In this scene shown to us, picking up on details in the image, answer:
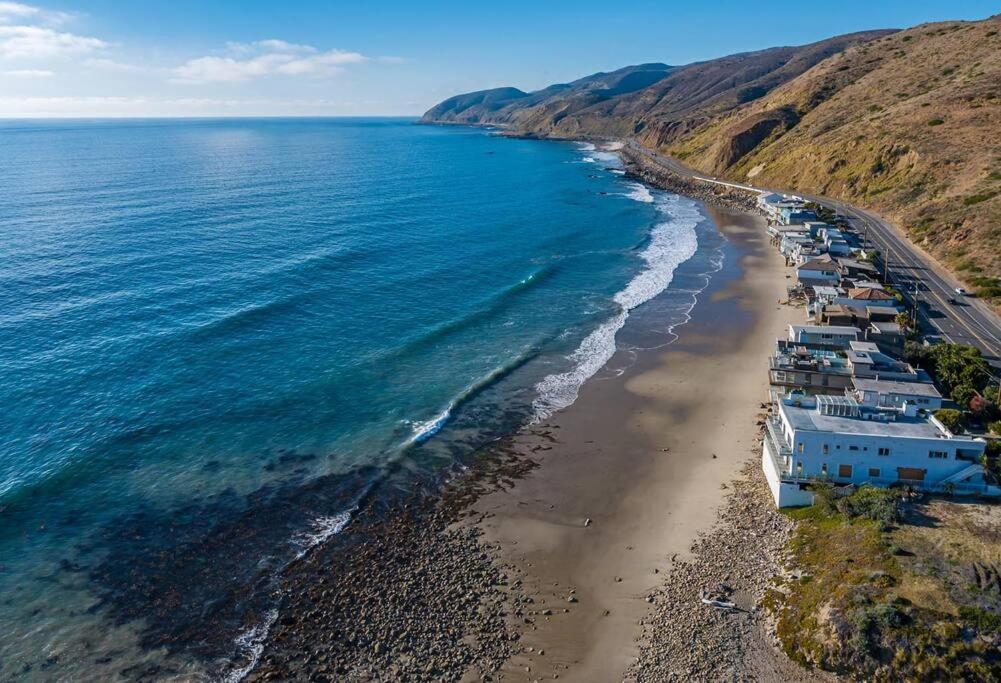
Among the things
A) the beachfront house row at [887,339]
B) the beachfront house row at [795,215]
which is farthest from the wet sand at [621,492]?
the beachfront house row at [795,215]

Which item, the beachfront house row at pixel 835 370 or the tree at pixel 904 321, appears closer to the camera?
the beachfront house row at pixel 835 370

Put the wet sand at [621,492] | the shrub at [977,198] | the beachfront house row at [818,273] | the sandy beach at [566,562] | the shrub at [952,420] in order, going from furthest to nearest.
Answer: the shrub at [977,198]
the beachfront house row at [818,273]
the shrub at [952,420]
the wet sand at [621,492]
the sandy beach at [566,562]

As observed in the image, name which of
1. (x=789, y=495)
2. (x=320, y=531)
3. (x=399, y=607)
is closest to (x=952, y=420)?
(x=789, y=495)

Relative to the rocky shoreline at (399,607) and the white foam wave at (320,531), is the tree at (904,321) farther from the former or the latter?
the white foam wave at (320,531)

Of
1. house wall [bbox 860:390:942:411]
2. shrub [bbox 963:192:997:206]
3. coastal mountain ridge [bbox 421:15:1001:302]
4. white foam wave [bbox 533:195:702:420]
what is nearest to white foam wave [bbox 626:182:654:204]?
white foam wave [bbox 533:195:702:420]

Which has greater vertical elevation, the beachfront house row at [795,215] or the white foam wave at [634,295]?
the beachfront house row at [795,215]

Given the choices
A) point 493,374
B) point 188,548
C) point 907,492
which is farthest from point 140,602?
point 907,492

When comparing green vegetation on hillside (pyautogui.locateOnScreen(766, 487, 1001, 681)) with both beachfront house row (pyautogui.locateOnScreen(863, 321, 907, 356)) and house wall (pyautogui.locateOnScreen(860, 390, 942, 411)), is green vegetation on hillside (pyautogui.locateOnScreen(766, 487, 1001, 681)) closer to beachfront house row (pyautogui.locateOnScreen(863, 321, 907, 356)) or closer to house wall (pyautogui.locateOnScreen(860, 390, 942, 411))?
house wall (pyautogui.locateOnScreen(860, 390, 942, 411))
